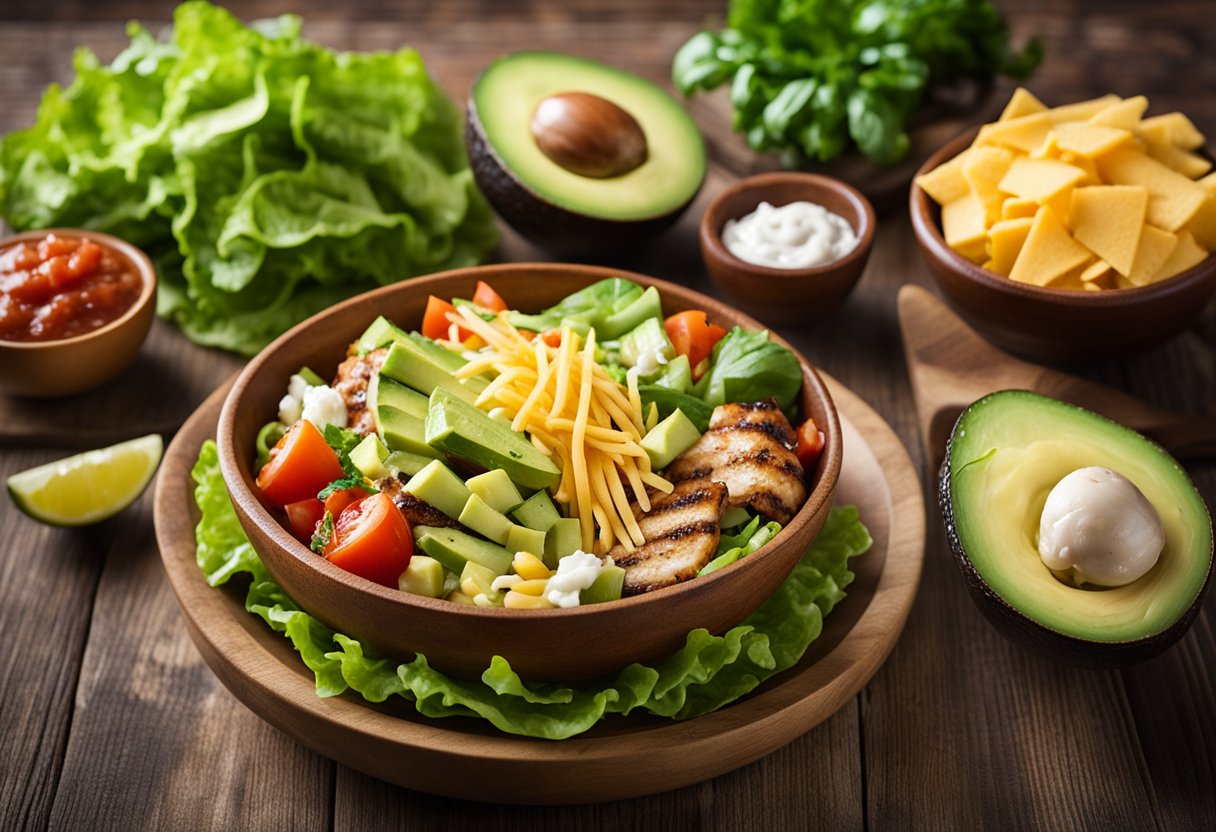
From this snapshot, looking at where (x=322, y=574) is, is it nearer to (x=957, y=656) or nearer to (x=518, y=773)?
(x=518, y=773)

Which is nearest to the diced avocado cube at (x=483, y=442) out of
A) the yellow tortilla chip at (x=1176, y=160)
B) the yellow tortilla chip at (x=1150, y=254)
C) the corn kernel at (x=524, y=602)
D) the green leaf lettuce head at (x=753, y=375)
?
the corn kernel at (x=524, y=602)

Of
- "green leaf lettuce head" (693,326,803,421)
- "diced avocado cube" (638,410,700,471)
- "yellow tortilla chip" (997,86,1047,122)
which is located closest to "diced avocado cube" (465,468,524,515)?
"diced avocado cube" (638,410,700,471)

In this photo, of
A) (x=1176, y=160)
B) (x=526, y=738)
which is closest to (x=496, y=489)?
(x=526, y=738)

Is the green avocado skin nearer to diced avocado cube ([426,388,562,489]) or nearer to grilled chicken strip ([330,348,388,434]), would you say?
grilled chicken strip ([330,348,388,434])

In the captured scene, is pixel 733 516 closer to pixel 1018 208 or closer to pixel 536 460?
pixel 536 460

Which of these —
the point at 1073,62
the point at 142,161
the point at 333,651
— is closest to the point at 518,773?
the point at 333,651

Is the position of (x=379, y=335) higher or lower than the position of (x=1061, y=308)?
higher
